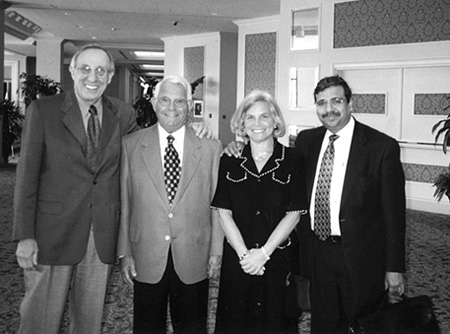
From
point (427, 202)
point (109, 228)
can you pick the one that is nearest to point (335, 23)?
point (427, 202)

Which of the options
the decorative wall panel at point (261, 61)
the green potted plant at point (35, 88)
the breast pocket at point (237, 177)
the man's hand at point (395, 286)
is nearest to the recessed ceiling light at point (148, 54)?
the green potted plant at point (35, 88)

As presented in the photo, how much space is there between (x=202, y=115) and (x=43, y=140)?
43.8 feet

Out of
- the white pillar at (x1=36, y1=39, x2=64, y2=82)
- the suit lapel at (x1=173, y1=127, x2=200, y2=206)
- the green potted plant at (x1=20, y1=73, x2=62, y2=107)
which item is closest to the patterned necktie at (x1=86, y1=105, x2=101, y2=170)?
the suit lapel at (x1=173, y1=127, x2=200, y2=206)

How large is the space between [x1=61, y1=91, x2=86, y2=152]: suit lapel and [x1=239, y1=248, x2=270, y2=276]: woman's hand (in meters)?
0.87

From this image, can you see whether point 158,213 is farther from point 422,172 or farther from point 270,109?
point 422,172

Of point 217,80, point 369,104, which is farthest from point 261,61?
point 369,104

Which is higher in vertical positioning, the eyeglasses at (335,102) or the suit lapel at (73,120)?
the eyeglasses at (335,102)

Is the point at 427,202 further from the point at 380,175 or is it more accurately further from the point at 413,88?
the point at 380,175

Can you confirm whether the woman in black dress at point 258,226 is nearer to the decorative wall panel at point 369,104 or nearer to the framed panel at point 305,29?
the decorative wall panel at point 369,104

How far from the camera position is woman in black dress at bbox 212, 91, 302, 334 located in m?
2.25

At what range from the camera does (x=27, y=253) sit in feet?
7.19

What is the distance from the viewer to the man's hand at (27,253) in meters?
2.19

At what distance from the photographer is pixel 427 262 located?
4988 mm

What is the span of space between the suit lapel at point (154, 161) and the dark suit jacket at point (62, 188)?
147mm
